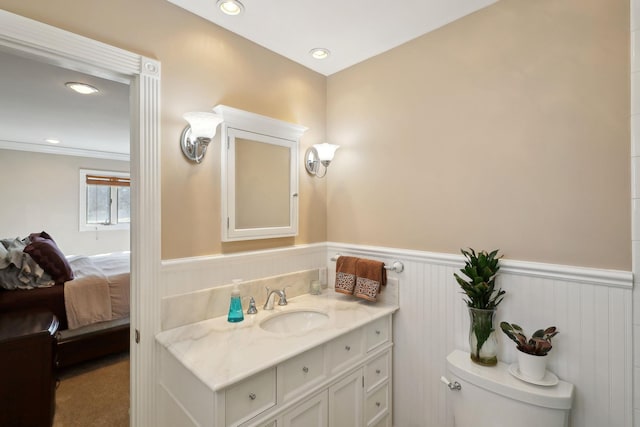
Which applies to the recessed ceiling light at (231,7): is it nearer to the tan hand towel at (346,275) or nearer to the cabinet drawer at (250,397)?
the tan hand towel at (346,275)

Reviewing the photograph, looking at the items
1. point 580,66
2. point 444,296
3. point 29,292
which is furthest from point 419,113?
point 29,292

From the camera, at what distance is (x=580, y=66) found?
1.22 m

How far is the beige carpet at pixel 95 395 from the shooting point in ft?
6.51

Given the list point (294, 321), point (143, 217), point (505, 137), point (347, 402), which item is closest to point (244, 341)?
point (294, 321)

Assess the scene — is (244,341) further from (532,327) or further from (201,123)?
(532,327)

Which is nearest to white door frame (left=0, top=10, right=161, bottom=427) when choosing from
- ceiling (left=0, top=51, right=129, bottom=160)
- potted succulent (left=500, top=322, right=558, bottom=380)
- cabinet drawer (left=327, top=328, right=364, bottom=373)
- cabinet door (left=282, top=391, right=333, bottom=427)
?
cabinet door (left=282, top=391, right=333, bottom=427)

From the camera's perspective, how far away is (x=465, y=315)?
1526 mm

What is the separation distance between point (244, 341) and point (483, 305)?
3.68 feet

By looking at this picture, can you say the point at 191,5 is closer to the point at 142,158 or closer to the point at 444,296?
the point at 142,158

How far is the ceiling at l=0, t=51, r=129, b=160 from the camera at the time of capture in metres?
2.19

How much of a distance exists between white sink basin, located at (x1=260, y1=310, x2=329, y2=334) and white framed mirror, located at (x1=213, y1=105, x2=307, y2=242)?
0.49 m

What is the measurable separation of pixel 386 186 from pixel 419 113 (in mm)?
471

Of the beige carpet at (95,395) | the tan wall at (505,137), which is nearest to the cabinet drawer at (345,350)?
the tan wall at (505,137)

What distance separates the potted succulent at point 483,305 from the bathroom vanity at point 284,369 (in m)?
0.48
